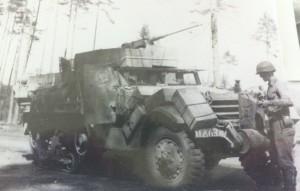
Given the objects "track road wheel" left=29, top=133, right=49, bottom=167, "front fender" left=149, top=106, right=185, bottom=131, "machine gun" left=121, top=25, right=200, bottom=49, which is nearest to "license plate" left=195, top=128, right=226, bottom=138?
"front fender" left=149, top=106, right=185, bottom=131

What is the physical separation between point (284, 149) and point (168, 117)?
72 centimetres

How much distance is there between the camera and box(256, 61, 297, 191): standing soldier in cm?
254

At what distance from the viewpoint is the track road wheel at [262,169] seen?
269 cm

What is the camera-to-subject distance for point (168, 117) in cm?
261

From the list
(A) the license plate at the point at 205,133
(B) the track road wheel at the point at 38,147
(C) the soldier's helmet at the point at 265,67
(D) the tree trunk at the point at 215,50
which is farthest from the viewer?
(B) the track road wheel at the point at 38,147

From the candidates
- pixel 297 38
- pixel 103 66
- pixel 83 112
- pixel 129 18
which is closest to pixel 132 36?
pixel 129 18

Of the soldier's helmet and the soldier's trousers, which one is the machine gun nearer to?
the soldier's helmet

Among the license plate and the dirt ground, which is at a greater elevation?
the license plate

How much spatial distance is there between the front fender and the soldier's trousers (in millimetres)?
559

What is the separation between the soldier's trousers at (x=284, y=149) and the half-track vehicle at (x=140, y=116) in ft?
0.28

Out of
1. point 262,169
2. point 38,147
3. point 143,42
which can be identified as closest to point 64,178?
point 38,147

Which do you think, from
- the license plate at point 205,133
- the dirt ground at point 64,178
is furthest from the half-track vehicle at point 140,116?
the dirt ground at point 64,178

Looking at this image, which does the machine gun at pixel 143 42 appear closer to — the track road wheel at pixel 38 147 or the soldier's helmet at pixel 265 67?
the soldier's helmet at pixel 265 67

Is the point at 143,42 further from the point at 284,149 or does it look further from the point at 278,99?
the point at 284,149
